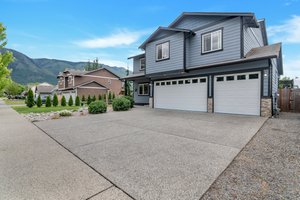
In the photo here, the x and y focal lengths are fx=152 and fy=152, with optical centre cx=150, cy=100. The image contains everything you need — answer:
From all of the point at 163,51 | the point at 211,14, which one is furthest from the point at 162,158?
the point at 163,51

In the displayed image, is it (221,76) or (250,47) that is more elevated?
(250,47)

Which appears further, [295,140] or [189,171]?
[295,140]

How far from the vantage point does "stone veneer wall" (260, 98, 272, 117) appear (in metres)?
8.32

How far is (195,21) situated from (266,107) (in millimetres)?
7560

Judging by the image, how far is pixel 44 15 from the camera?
14.9 metres

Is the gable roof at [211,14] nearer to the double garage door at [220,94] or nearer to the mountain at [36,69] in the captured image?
the double garage door at [220,94]

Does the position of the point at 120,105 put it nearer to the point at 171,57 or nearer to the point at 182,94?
the point at 182,94

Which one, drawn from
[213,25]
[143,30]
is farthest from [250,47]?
[143,30]

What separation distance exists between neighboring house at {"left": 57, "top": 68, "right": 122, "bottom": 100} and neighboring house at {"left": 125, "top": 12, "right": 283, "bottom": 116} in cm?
2046

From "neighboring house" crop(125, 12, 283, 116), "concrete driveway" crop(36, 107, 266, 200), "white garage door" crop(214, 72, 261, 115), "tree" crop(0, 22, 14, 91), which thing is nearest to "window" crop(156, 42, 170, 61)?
"neighboring house" crop(125, 12, 283, 116)

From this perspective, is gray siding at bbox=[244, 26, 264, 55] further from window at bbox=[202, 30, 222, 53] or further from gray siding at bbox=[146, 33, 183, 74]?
gray siding at bbox=[146, 33, 183, 74]

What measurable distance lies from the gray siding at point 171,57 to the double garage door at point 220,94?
4.60 ft

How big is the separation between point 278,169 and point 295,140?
2.65 meters

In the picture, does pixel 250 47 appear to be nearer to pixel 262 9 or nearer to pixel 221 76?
pixel 221 76
